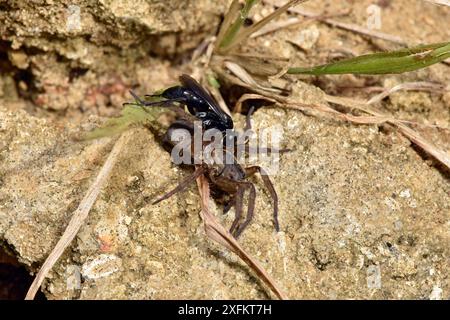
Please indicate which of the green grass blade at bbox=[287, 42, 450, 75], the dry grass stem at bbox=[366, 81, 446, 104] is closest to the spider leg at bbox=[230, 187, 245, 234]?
the green grass blade at bbox=[287, 42, 450, 75]

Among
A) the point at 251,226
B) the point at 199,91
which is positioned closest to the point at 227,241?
the point at 251,226

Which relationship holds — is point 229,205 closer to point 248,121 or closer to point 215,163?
point 215,163

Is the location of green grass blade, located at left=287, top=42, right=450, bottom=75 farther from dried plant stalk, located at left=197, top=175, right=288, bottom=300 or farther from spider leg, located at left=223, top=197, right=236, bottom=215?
dried plant stalk, located at left=197, top=175, right=288, bottom=300

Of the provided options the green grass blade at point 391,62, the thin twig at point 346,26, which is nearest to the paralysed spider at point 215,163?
the green grass blade at point 391,62

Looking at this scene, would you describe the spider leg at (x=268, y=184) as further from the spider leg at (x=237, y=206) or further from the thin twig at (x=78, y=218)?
the thin twig at (x=78, y=218)

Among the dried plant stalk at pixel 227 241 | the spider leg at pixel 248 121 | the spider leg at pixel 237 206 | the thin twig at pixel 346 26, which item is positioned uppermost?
the thin twig at pixel 346 26

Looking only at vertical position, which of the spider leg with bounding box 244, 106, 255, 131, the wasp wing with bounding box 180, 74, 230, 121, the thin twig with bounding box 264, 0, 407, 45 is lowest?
the spider leg with bounding box 244, 106, 255, 131
